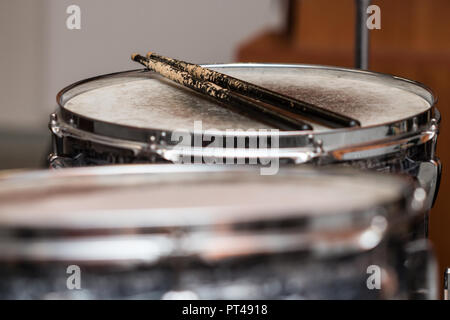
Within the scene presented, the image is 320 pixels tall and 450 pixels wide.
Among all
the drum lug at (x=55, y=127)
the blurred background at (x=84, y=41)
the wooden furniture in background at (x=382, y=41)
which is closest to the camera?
the drum lug at (x=55, y=127)

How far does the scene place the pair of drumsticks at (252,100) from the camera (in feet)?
2.54

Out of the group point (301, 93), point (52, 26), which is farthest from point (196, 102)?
point (52, 26)

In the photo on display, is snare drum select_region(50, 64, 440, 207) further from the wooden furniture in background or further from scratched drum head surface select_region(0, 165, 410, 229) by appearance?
the wooden furniture in background

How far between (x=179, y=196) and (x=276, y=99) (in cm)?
32

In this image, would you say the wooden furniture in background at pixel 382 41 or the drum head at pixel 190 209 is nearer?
the drum head at pixel 190 209

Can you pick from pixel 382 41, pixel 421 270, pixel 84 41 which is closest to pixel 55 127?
pixel 421 270

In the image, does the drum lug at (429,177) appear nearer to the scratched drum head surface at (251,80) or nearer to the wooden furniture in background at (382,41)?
the scratched drum head surface at (251,80)

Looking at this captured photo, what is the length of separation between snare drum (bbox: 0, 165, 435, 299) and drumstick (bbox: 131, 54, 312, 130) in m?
0.19

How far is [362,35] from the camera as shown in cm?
123

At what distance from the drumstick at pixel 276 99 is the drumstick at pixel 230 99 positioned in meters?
0.01

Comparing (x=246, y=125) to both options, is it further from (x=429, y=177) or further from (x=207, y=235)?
(x=207, y=235)

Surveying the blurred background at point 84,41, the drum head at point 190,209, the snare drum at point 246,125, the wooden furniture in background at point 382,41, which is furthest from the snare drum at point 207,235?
the blurred background at point 84,41

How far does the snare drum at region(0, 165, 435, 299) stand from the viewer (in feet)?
1.57

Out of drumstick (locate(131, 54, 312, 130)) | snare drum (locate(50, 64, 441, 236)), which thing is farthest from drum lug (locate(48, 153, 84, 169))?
drumstick (locate(131, 54, 312, 130))
